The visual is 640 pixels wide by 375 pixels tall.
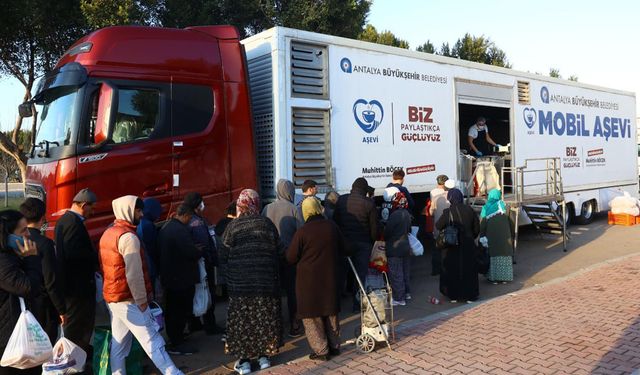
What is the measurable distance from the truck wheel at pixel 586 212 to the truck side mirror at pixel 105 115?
38.9ft

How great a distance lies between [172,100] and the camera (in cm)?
608

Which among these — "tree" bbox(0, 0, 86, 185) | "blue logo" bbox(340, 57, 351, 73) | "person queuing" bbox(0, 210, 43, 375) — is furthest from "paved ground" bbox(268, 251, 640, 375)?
"tree" bbox(0, 0, 86, 185)

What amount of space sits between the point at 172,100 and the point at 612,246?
30.6ft

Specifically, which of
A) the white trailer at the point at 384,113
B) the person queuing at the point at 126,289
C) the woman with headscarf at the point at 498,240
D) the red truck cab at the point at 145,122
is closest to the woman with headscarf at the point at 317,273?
the person queuing at the point at 126,289

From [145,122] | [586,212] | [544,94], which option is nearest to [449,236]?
[145,122]

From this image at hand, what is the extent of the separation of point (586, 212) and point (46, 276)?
13183 millimetres

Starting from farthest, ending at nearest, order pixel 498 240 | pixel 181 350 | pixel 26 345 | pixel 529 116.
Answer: pixel 529 116
pixel 498 240
pixel 181 350
pixel 26 345

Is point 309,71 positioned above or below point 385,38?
below

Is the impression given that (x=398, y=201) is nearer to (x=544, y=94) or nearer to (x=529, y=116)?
(x=529, y=116)

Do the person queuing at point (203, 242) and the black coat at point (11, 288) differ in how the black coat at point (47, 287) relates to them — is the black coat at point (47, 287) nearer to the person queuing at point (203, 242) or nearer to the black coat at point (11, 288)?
the black coat at point (11, 288)

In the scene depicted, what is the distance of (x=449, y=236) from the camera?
6504 mm

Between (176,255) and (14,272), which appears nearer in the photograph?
(14,272)

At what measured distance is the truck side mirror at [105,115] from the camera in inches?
218

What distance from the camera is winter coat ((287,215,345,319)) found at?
454 cm
